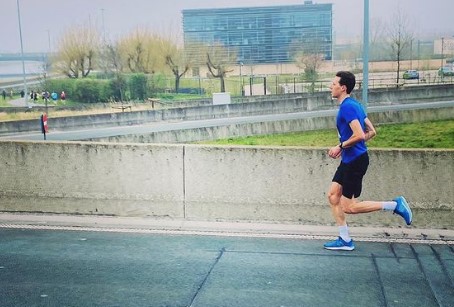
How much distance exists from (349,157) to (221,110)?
101ft

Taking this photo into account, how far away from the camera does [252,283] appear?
209 inches

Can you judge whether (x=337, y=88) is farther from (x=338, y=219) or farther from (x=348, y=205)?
(x=338, y=219)

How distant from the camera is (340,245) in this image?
6.21 metres

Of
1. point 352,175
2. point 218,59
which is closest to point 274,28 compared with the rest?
point 218,59

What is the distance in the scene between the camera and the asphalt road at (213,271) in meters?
4.94

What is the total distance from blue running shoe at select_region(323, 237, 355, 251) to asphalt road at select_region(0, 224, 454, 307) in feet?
0.28

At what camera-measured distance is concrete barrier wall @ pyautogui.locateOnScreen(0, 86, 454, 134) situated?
32.9m

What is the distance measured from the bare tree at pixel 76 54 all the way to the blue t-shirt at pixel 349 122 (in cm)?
6891

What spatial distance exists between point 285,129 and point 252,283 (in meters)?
26.7

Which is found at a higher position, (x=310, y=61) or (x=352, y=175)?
(x=310, y=61)

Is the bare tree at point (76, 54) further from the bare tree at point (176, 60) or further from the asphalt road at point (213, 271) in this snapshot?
the asphalt road at point (213, 271)

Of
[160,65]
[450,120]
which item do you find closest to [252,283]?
[450,120]

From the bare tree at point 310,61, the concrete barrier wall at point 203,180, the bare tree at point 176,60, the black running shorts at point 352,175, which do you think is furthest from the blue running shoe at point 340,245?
the bare tree at point 176,60

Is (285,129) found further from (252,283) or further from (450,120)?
(252,283)
